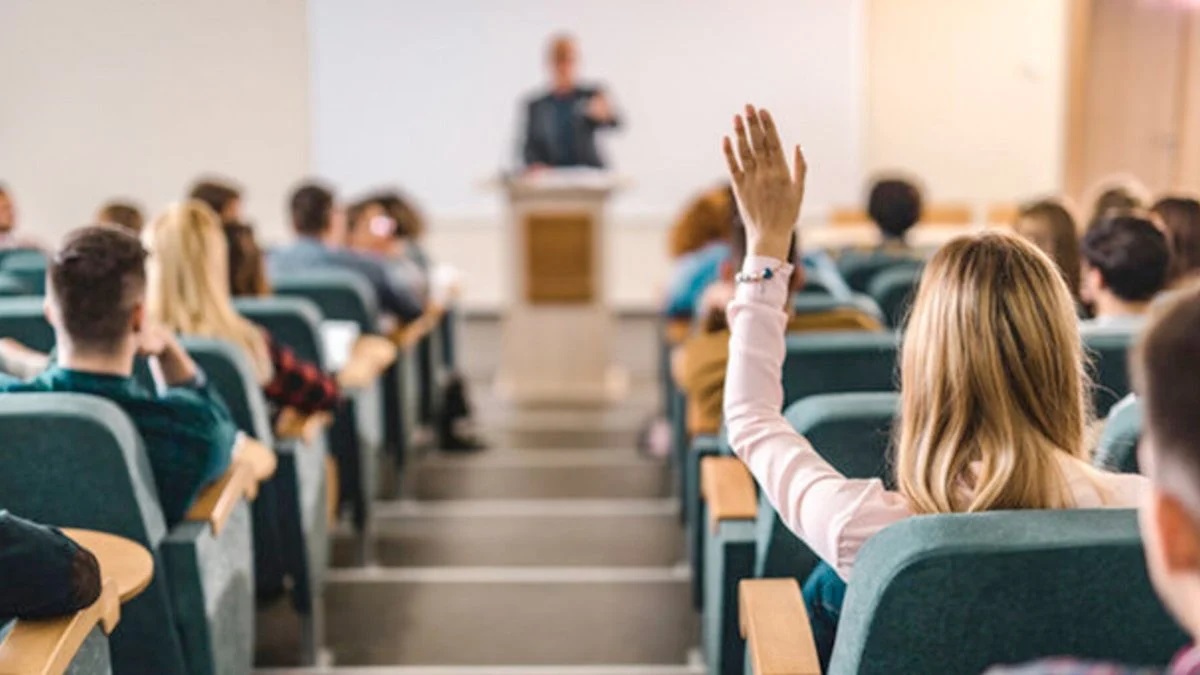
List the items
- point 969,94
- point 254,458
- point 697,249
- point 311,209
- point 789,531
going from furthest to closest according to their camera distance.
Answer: point 969,94 < point 697,249 < point 311,209 < point 254,458 < point 789,531

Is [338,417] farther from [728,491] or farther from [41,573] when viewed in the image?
[41,573]

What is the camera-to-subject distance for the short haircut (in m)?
0.84

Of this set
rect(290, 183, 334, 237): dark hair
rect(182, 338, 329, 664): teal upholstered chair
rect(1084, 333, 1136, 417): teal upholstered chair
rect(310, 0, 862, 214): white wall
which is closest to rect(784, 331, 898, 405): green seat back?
rect(1084, 333, 1136, 417): teal upholstered chair

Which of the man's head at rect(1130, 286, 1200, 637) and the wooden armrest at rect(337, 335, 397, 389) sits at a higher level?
the man's head at rect(1130, 286, 1200, 637)

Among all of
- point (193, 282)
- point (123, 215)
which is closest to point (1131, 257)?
point (193, 282)

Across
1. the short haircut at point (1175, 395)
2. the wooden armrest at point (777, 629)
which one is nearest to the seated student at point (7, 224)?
the wooden armrest at point (777, 629)

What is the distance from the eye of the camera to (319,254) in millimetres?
4406

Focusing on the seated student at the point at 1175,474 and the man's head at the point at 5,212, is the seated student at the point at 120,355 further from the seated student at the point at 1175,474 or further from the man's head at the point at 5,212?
the man's head at the point at 5,212

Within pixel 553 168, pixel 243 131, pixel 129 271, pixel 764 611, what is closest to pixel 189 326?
pixel 129 271

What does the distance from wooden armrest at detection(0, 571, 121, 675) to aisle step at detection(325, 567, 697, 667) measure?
1654mm

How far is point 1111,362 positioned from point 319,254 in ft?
8.93

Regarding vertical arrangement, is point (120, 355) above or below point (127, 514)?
above

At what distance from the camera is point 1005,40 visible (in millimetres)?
8039

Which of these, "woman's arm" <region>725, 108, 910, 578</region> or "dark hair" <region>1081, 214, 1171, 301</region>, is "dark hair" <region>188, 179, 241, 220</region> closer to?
"dark hair" <region>1081, 214, 1171, 301</region>
